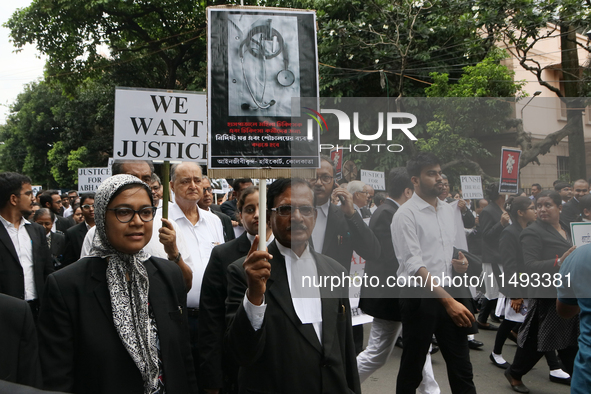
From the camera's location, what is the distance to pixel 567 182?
2830 mm

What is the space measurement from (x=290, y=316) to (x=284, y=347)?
0.14 meters

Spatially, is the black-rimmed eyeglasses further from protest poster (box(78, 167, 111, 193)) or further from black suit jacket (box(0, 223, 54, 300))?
protest poster (box(78, 167, 111, 193))

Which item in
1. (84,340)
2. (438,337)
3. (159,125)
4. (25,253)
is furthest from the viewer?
(25,253)

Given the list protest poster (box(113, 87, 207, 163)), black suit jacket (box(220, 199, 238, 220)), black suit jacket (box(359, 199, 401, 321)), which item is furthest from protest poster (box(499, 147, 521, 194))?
black suit jacket (box(220, 199, 238, 220))

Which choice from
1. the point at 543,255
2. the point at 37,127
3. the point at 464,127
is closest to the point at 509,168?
the point at 464,127

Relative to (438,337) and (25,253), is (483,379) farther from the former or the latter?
(25,253)

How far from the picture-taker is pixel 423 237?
9.49 feet

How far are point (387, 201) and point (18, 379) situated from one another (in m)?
1.92

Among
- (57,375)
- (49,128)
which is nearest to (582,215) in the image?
(57,375)

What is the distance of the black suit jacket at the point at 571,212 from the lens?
2.89 m

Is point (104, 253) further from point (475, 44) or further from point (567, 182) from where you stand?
point (475, 44)

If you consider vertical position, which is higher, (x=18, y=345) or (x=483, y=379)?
(x=18, y=345)

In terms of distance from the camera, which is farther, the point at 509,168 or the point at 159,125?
the point at 159,125

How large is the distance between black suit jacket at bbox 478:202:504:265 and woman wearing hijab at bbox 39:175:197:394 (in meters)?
1.65
